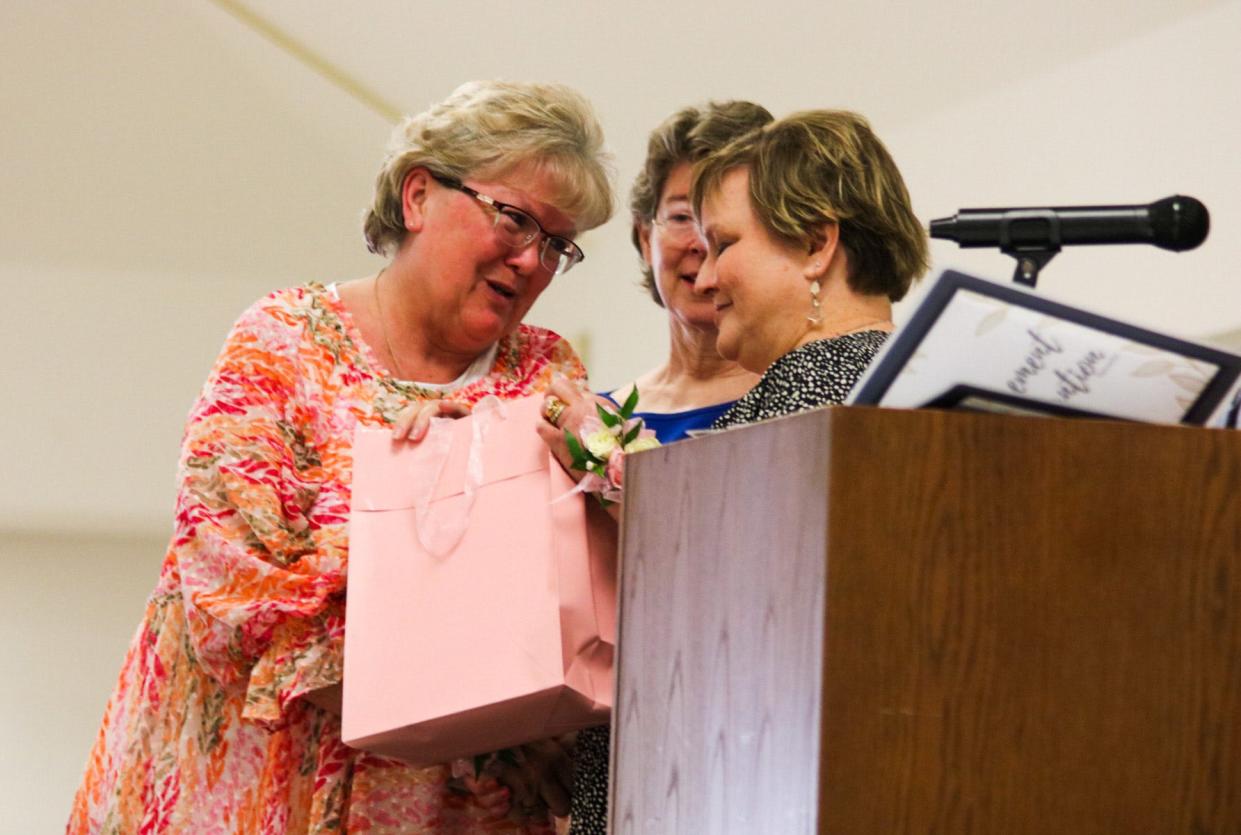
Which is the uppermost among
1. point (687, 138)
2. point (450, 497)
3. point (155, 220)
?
point (155, 220)

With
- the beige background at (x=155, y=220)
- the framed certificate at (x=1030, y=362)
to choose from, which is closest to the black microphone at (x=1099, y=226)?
the framed certificate at (x=1030, y=362)

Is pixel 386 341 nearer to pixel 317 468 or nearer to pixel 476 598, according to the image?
pixel 317 468

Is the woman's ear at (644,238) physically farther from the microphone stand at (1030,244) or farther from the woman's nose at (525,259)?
the microphone stand at (1030,244)

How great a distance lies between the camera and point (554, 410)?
175 cm

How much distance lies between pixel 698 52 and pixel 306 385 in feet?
8.58

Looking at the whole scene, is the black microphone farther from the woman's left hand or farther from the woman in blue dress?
the woman in blue dress

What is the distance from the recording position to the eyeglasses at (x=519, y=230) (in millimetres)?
2229

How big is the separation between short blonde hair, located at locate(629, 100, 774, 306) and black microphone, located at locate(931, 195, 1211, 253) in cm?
135

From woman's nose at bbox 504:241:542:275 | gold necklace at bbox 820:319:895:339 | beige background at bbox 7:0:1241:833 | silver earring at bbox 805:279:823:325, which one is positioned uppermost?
beige background at bbox 7:0:1241:833

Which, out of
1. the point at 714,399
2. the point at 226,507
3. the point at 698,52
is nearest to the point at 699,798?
the point at 226,507

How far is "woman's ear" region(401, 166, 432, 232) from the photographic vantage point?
7.47 feet

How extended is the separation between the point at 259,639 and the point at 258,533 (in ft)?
0.45

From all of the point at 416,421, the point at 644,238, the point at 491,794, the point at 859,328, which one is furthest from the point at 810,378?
the point at 644,238

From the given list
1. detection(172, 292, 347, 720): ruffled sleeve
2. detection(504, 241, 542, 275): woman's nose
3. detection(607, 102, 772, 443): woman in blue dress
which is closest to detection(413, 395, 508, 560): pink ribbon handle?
detection(172, 292, 347, 720): ruffled sleeve
